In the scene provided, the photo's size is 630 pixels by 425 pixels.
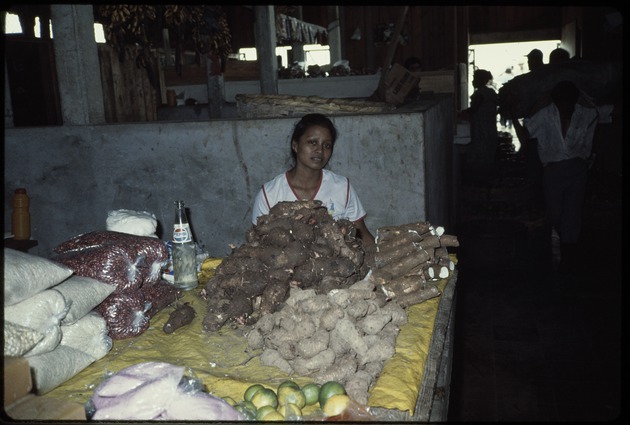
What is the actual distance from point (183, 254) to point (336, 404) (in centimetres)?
160

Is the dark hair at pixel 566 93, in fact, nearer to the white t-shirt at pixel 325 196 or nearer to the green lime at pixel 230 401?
the white t-shirt at pixel 325 196

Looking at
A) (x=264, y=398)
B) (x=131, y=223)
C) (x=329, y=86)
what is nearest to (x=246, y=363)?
(x=264, y=398)

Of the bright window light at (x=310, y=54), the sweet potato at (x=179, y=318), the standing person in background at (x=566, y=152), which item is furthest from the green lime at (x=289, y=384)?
the bright window light at (x=310, y=54)

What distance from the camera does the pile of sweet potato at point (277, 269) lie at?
2.73 m

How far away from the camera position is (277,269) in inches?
108

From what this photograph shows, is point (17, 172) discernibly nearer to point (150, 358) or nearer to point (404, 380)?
point (150, 358)

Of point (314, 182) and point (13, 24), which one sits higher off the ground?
point (13, 24)

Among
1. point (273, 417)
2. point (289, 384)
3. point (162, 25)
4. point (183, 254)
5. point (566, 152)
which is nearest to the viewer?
point (273, 417)

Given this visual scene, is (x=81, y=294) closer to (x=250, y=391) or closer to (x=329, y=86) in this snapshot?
(x=250, y=391)

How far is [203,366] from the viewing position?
2.46 metres

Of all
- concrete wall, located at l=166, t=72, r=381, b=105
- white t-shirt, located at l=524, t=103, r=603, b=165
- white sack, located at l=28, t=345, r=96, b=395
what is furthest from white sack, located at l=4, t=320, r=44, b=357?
concrete wall, located at l=166, t=72, r=381, b=105

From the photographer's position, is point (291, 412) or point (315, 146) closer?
point (291, 412)

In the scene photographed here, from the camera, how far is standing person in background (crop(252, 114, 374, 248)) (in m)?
3.98

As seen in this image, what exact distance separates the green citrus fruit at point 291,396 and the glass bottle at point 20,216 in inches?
142
